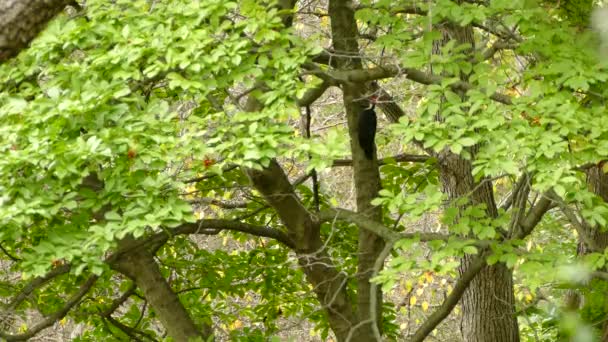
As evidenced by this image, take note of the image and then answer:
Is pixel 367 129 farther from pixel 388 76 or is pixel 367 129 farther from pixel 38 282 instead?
A: pixel 38 282

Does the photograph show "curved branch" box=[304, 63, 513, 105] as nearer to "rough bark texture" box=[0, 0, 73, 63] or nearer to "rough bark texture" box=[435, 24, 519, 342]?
"rough bark texture" box=[435, 24, 519, 342]

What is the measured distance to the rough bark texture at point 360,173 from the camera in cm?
595

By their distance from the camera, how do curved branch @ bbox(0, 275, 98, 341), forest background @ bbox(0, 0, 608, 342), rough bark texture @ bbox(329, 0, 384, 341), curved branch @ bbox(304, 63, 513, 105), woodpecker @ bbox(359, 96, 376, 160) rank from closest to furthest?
1. forest background @ bbox(0, 0, 608, 342)
2. curved branch @ bbox(304, 63, 513, 105)
3. curved branch @ bbox(0, 275, 98, 341)
4. woodpecker @ bbox(359, 96, 376, 160)
5. rough bark texture @ bbox(329, 0, 384, 341)

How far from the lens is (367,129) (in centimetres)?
559

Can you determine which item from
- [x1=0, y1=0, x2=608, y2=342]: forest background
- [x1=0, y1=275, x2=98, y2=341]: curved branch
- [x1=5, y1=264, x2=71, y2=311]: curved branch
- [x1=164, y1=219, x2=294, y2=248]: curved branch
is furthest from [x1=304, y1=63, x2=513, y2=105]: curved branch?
[x1=0, y1=275, x2=98, y2=341]: curved branch

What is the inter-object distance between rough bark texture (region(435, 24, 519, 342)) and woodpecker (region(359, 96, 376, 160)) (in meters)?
0.95

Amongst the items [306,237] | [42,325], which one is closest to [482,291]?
[306,237]

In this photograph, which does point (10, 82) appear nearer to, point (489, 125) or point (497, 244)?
point (489, 125)

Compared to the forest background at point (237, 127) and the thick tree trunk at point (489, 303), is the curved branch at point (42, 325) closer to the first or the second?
the forest background at point (237, 127)

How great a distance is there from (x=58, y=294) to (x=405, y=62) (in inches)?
137

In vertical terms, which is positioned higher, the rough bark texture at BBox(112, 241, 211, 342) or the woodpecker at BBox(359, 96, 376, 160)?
the woodpecker at BBox(359, 96, 376, 160)

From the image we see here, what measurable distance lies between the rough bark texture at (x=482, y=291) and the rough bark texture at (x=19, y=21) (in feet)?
14.5

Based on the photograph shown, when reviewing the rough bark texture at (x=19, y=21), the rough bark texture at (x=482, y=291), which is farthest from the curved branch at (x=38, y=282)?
the rough bark texture at (x=482, y=291)

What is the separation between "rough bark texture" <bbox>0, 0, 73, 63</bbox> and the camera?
2.60m
